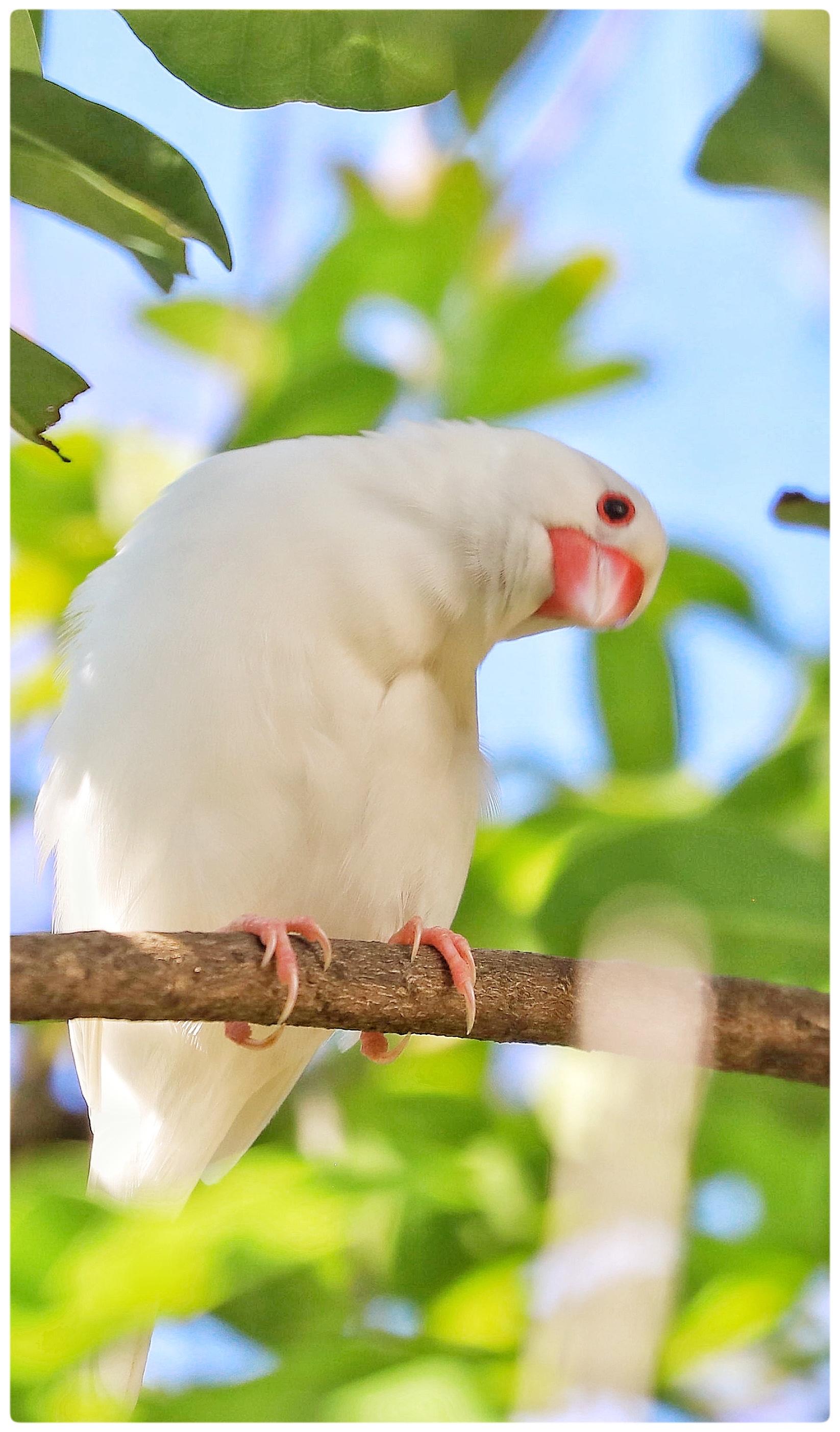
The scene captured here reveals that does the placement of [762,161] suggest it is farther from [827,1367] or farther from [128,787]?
[827,1367]

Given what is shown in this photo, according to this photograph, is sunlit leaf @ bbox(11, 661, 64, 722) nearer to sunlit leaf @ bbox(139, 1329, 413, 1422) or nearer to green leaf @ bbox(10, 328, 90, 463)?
green leaf @ bbox(10, 328, 90, 463)

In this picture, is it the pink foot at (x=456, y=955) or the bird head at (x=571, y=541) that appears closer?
the pink foot at (x=456, y=955)

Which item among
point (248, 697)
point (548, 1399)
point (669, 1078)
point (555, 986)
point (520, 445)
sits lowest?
point (548, 1399)

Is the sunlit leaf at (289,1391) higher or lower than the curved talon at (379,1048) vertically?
lower

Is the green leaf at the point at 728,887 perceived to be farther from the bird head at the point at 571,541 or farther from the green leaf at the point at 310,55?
the green leaf at the point at 310,55

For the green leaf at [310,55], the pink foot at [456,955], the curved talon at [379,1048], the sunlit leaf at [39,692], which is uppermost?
the green leaf at [310,55]

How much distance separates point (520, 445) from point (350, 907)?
46 cm

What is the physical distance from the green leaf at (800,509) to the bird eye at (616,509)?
0.25 meters

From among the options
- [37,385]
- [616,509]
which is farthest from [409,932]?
[37,385]

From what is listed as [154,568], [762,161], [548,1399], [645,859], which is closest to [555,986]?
[645,859]

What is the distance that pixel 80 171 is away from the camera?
0.84 metres

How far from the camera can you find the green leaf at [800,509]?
36.4 inches

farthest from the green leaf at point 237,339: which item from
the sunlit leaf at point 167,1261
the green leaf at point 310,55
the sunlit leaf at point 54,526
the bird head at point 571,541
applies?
the sunlit leaf at point 167,1261

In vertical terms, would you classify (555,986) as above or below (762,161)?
below
